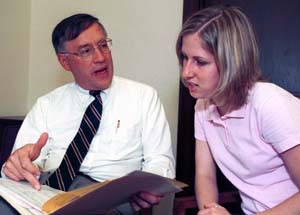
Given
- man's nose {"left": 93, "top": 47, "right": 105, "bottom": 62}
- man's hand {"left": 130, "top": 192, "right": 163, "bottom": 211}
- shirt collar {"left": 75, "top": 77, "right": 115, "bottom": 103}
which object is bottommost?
man's hand {"left": 130, "top": 192, "right": 163, "bottom": 211}

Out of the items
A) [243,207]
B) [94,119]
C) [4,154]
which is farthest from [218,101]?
[4,154]

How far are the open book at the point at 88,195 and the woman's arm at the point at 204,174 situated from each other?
0.22 metres

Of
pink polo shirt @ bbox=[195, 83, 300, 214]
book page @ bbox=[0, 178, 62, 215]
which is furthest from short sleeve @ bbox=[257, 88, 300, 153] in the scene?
book page @ bbox=[0, 178, 62, 215]

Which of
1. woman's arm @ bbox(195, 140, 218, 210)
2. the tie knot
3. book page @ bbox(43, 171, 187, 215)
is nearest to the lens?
book page @ bbox(43, 171, 187, 215)

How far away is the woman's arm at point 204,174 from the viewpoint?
53.9 inches

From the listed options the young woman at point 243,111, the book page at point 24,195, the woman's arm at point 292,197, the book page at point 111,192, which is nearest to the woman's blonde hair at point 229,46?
the young woman at point 243,111

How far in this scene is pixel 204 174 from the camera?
1404 mm

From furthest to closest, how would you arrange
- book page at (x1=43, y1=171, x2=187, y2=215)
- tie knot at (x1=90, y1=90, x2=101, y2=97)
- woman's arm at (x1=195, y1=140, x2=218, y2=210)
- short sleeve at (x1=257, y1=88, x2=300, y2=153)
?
tie knot at (x1=90, y1=90, x2=101, y2=97), woman's arm at (x1=195, y1=140, x2=218, y2=210), short sleeve at (x1=257, y1=88, x2=300, y2=153), book page at (x1=43, y1=171, x2=187, y2=215)

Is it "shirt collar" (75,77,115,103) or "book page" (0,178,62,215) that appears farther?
"shirt collar" (75,77,115,103)

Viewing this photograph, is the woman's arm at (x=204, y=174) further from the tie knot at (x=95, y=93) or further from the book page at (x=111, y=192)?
the tie knot at (x=95, y=93)

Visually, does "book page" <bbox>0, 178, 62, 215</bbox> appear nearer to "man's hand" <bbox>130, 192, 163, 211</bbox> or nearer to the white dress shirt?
"man's hand" <bbox>130, 192, 163, 211</bbox>

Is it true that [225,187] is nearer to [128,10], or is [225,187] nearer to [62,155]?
[62,155]

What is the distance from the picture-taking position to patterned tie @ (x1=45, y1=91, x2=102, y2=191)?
155 centimetres

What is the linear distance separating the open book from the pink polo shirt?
9.6 inches
